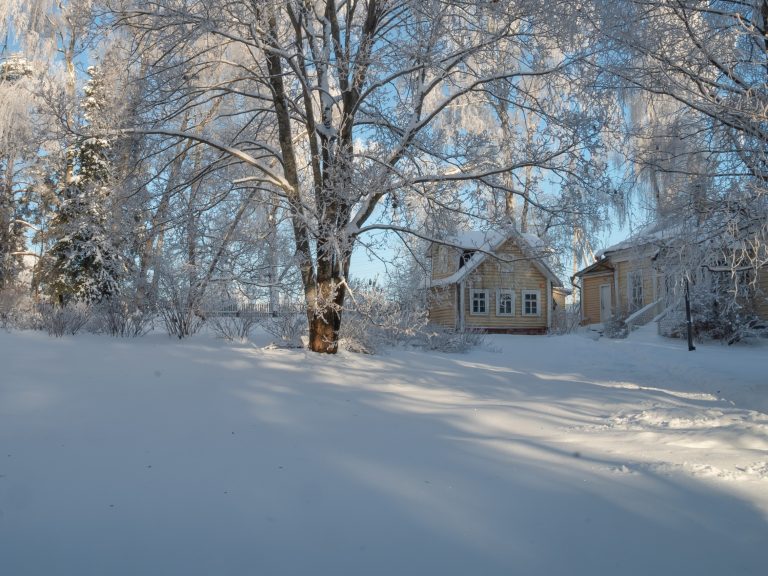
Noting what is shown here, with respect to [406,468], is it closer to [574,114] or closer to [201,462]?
[201,462]

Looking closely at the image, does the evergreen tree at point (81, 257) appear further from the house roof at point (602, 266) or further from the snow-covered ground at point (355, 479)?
the house roof at point (602, 266)

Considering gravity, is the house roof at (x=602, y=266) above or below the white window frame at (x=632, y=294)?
above

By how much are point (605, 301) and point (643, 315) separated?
4781mm

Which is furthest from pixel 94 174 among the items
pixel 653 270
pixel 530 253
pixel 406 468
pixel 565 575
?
pixel 565 575

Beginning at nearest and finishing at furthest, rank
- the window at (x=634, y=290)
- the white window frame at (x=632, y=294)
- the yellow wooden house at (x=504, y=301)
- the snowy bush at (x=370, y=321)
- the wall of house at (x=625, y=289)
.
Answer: the snowy bush at (x=370, y=321) < the wall of house at (x=625, y=289) < the white window frame at (x=632, y=294) < the window at (x=634, y=290) < the yellow wooden house at (x=504, y=301)

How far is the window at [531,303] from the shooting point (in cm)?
2600

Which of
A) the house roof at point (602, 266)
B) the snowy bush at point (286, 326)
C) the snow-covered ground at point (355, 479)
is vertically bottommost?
the snow-covered ground at point (355, 479)

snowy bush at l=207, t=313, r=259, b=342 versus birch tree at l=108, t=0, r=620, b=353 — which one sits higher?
birch tree at l=108, t=0, r=620, b=353

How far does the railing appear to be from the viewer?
2093 cm

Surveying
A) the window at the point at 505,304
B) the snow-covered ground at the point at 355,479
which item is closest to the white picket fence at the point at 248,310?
the snow-covered ground at the point at 355,479

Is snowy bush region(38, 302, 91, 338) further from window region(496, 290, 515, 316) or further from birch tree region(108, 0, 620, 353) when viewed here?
window region(496, 290, 515, 316)

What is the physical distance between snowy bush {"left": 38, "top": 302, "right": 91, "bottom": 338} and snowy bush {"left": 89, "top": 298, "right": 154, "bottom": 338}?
10.6 inches

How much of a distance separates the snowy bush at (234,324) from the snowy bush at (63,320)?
2.44 m

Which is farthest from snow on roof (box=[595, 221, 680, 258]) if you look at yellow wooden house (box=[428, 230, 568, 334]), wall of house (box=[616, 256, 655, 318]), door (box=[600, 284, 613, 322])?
door (box=[600, 284, 613, 322])
